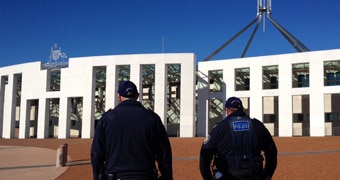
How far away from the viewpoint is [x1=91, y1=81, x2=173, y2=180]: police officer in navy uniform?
3.78m

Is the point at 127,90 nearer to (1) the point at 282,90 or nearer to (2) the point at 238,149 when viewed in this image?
(2) the point at 238,149

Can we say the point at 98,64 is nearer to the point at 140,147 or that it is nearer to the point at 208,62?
the point at 208,62

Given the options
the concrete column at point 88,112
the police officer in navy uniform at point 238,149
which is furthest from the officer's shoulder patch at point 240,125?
the concrete column at point 88,112

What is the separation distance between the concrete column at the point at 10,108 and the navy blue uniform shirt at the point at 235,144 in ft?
164

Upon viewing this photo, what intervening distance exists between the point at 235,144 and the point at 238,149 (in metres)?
0.06

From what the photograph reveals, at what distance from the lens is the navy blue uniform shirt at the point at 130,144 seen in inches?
149

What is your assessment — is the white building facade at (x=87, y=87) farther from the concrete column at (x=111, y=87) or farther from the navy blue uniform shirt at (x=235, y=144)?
the navy blue uniform shirt at (x=235, y=144)

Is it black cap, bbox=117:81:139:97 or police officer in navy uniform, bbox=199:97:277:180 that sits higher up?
black cap, bbox=117:81:139:97

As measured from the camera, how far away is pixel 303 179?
11.3m

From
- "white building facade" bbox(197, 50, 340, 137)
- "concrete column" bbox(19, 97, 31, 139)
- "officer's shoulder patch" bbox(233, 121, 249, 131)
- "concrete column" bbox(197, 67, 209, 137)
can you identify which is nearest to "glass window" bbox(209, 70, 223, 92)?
"white building facade" bbox(197, 50, 340, 137)

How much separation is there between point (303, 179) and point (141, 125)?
8.77m

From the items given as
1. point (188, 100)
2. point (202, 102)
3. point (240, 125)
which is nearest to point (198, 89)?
point (202, 102)

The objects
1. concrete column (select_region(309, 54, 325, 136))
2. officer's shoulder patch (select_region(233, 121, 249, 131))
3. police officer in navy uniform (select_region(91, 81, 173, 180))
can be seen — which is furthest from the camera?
concrete column (select_region(309, 54, 325, 136))

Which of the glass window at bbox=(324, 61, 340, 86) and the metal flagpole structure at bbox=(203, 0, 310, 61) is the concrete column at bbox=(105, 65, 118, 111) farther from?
the glass window at bbox=(324, 61, 340, 86)
